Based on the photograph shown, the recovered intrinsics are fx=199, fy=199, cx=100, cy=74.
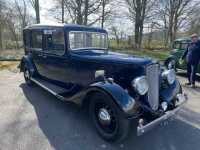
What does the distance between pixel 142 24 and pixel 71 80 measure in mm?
20259

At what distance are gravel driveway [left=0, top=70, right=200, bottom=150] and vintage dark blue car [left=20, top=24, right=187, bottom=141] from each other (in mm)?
355

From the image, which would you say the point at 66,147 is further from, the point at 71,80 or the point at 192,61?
the point at 192,61

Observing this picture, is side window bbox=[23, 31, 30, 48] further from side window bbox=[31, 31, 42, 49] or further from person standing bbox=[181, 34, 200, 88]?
person standing bbox=[181, 34, 200, 88]

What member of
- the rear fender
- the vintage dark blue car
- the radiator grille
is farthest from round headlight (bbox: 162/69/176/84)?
the rear fender

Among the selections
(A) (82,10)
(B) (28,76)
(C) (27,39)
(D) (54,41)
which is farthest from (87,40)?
(A) (82,10)

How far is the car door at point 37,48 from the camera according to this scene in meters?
5.58

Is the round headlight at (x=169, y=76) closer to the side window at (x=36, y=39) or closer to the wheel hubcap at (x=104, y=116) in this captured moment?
the wheel hubcap at (x=104, y=116)

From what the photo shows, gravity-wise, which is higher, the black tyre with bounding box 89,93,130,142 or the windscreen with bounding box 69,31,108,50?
the windscreen with bounding box 69,31,108,50

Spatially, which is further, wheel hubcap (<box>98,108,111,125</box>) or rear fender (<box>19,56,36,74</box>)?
rear fender (<box>19,56,36,74</box>)

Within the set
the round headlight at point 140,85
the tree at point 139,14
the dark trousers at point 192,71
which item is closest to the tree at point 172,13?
the tree at point 139,14

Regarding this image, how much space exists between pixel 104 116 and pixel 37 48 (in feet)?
11.4

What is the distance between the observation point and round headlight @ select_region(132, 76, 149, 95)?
3.17 metres

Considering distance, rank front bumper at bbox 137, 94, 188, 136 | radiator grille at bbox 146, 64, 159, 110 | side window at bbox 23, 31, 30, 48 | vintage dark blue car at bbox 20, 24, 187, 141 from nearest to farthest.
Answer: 1. front bumper at bbox 137, 94, 188, 136
2. vintage dark blue car at bbox 20, 24, 187, 141
3. radiator grille at bbox 146, 64, 159, 110
4. side window at bbox 23, 31, 30, 48

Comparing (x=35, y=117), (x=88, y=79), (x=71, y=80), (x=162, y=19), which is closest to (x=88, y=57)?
(x=88, y=79)
